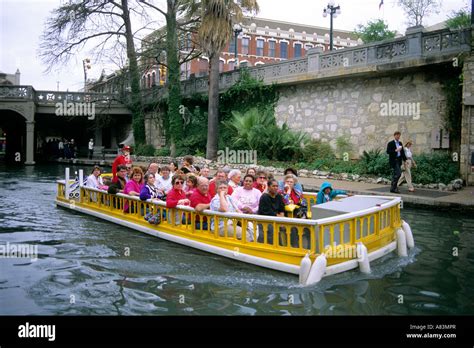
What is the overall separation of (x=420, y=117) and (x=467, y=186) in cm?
333

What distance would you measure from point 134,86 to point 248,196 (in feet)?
82.8

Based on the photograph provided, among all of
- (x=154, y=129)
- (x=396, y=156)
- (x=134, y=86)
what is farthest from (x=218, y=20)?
(x=154, y=129)

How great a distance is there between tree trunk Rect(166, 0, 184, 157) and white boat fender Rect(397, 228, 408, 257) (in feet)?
66.9

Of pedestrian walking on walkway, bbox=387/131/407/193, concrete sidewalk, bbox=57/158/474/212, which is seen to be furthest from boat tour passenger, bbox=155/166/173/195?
pedestrian walking on walkway, bbox=387/131/407/193

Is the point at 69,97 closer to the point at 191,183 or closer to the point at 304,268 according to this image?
the point at 191,183

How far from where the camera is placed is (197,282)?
22.2 ft

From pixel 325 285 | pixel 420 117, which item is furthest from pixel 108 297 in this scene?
pixel 420 117

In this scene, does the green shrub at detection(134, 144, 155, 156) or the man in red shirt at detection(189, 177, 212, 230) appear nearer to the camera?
the man in red shirt at detection(189, 177, 212, 230)

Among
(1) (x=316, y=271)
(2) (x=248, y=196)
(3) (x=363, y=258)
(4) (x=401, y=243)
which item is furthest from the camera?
(2) (x=248, y=196)

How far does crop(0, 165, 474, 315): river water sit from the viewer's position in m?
5.77

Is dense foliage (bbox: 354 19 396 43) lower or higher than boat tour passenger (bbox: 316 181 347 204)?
higher

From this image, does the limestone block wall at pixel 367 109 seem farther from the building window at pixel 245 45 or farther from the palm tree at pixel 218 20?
the building window at pixel 245 45

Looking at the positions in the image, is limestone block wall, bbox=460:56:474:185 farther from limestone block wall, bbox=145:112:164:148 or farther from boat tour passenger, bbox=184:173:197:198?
limestone block wall, bbox=145:112:164:148

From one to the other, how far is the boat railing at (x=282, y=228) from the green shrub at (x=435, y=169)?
6.93m
